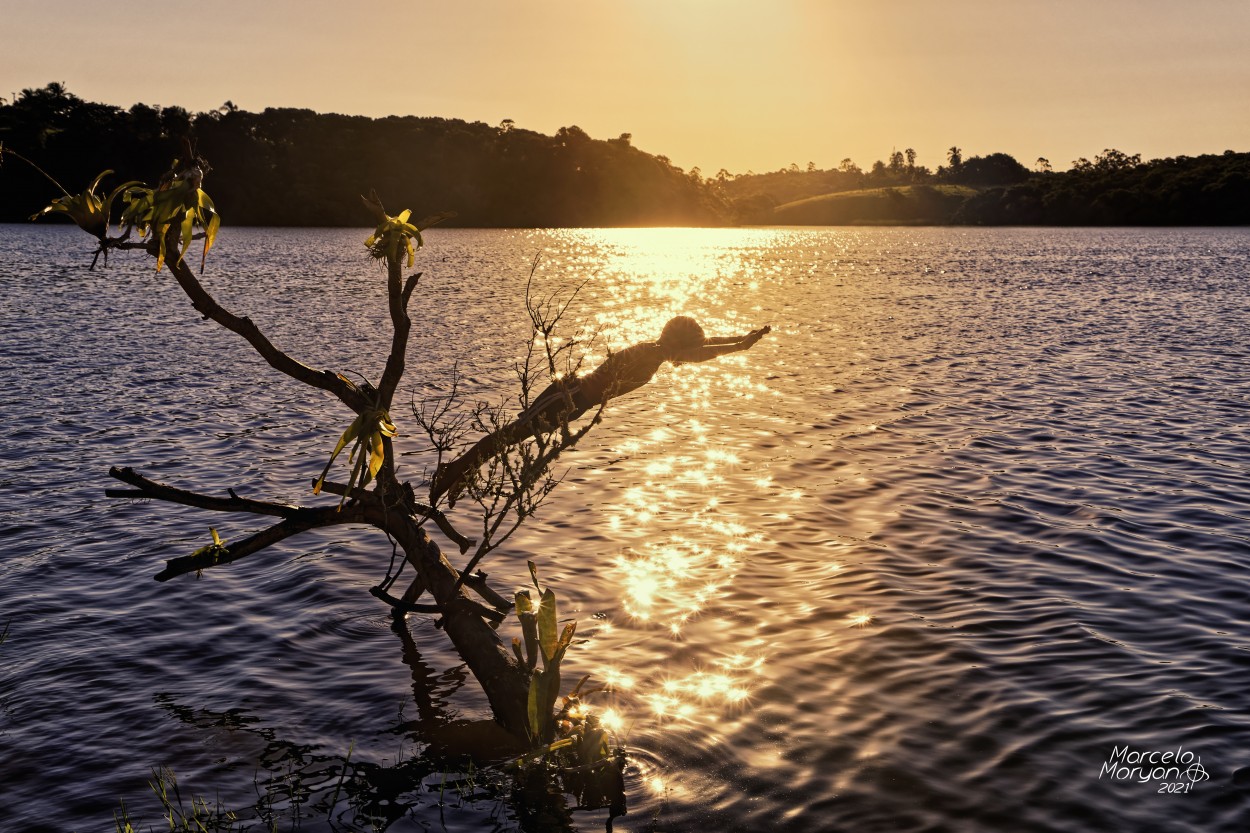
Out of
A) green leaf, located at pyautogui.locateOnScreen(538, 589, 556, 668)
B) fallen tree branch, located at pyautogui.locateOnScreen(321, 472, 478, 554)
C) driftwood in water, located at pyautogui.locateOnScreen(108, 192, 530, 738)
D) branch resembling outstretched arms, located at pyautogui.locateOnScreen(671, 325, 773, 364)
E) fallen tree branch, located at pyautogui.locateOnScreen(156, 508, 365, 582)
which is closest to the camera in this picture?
green leaf, located at pyautogui.locateOnScreen(538, 589, 556, 668)

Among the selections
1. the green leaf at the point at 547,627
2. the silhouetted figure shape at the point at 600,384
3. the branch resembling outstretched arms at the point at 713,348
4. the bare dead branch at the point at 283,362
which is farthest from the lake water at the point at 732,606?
the branch resembling outstretched arms at the point at 713,348

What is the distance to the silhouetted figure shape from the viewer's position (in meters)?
11.8

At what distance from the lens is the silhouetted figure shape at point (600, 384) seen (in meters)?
11.8

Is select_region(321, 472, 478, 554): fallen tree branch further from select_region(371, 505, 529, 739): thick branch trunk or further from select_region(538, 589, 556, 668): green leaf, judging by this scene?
select_region(538, 589, 556, 668): green leaf

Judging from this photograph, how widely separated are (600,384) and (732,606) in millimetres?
4555

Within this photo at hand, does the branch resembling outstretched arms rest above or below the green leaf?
above

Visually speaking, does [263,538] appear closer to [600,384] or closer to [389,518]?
[389,518]

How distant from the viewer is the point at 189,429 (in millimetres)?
26141

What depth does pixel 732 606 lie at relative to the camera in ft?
48.0

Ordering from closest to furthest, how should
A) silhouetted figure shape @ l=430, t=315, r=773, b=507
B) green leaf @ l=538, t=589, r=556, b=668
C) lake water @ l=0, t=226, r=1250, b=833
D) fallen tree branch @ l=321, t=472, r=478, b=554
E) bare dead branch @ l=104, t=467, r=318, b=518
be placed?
green leaf @ l=538, t=589, r=556, b=668 → lake water @ l=0, t=226, r=1250, b=833 → bare dead branch @ l=104, t=467, r=318, b=518 → fallen tree branch @ l=321, t=472, r=478, b=554 → silhouetted figure shape @ l=430, t=315, r=773, b=507

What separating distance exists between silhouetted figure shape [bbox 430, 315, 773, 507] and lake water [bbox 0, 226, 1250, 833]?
2.79 metres

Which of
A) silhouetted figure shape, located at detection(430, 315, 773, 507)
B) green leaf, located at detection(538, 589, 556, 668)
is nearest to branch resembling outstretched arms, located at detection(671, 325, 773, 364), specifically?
silhouetted figure shape, located at detection(430, 315, 773, 507)

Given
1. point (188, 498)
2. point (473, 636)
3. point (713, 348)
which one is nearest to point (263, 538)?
point (188, 498)

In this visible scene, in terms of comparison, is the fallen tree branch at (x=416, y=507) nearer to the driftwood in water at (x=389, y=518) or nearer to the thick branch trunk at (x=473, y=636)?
the driftwood in water at (x=389, y=518)
